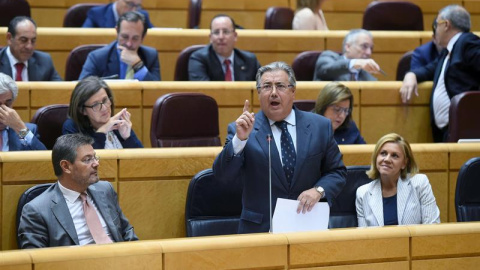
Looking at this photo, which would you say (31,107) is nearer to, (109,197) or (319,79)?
(109,197)

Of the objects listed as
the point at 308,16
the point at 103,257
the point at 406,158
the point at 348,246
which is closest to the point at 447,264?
the point at 348,246

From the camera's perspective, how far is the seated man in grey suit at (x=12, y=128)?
190cm

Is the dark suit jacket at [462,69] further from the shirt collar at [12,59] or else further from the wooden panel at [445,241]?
the shirt collar at [12,59]

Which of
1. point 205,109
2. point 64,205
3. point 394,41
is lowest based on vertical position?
point 64,205

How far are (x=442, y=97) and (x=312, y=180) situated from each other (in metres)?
1.03

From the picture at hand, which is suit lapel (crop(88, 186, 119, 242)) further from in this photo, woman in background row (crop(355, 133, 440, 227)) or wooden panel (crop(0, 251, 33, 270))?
woman in background row (crop(355, 133, 440, 227))

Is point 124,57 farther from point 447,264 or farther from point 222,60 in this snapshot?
point 447,264

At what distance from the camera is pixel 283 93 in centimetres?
161

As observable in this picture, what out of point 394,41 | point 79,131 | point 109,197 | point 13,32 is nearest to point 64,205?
point 109,197

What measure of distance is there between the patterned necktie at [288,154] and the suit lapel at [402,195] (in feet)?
1.19

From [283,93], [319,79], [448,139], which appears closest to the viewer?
[283,93]

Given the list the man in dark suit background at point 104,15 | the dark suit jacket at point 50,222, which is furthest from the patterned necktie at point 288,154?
the man in dark suit background at point 104,15

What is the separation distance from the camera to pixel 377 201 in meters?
1.87

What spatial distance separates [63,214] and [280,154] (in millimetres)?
423
